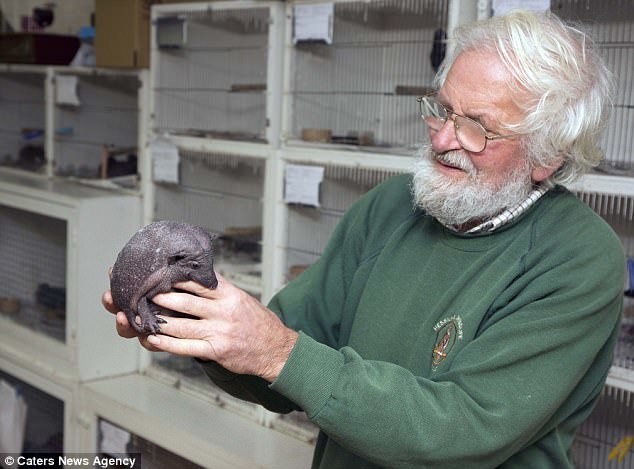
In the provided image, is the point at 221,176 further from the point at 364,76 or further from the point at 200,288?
the point at 200,288

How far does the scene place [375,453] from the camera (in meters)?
0.97

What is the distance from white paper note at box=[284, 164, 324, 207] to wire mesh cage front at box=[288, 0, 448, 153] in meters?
0.08

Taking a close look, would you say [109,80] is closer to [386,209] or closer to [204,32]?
[204,32]

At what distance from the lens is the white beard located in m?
1.15

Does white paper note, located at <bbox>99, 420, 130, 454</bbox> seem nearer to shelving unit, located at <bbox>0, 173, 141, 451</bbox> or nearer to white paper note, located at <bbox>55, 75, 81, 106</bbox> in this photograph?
shelving unit, located at <bbox>0, 173, 141, 451</bbox>

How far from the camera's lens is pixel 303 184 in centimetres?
197

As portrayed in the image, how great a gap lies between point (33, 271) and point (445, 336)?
76.7 inches

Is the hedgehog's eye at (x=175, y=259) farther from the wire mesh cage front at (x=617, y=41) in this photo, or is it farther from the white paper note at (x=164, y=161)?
the white paper note at (x=164, y=161)

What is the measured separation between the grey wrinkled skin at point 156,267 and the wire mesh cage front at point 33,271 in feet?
5.15

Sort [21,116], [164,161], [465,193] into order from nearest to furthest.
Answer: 1. [465,193]
2. [164,161]
3. [21,116]

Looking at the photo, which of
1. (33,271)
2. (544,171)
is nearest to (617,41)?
(544,171)

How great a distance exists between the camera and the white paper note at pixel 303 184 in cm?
194

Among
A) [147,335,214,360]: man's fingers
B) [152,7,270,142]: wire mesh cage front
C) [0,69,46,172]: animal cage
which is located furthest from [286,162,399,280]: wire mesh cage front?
[0,69,46,172]: animal cage

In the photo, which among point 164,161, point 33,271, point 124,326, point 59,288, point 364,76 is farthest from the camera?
point 33,271
